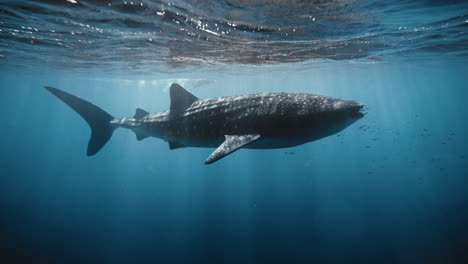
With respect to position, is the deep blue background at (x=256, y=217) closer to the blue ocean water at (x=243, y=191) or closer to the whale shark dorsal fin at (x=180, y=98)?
the blue ocean water at (x=243, y=191)

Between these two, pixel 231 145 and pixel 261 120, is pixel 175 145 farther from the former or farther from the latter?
pixel 261 120

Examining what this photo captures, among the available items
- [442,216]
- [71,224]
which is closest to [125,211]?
[71,224]

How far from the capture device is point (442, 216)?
64.7 feet

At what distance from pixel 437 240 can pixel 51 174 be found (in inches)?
2315

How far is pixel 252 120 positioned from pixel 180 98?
2633 mm

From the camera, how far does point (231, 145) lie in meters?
4.59

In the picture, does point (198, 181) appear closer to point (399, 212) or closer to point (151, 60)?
point (151, 60)

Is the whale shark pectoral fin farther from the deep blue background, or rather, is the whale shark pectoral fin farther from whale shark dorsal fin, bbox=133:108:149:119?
the deep blue background

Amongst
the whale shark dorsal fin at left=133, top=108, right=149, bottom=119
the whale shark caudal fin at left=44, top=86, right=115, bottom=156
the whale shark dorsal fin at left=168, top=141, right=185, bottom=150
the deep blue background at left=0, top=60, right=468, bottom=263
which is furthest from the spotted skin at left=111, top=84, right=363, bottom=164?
the deep blue background at left=0, top=60, right=468, bottom=263

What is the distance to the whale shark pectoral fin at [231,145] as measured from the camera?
4.19 metres

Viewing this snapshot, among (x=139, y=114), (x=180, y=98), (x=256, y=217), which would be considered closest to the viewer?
(x=180, y=98)

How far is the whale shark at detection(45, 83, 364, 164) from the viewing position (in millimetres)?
4695

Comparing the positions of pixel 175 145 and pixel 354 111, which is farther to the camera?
pixel 175 145

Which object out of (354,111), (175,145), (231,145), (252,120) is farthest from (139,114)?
(354,111)
